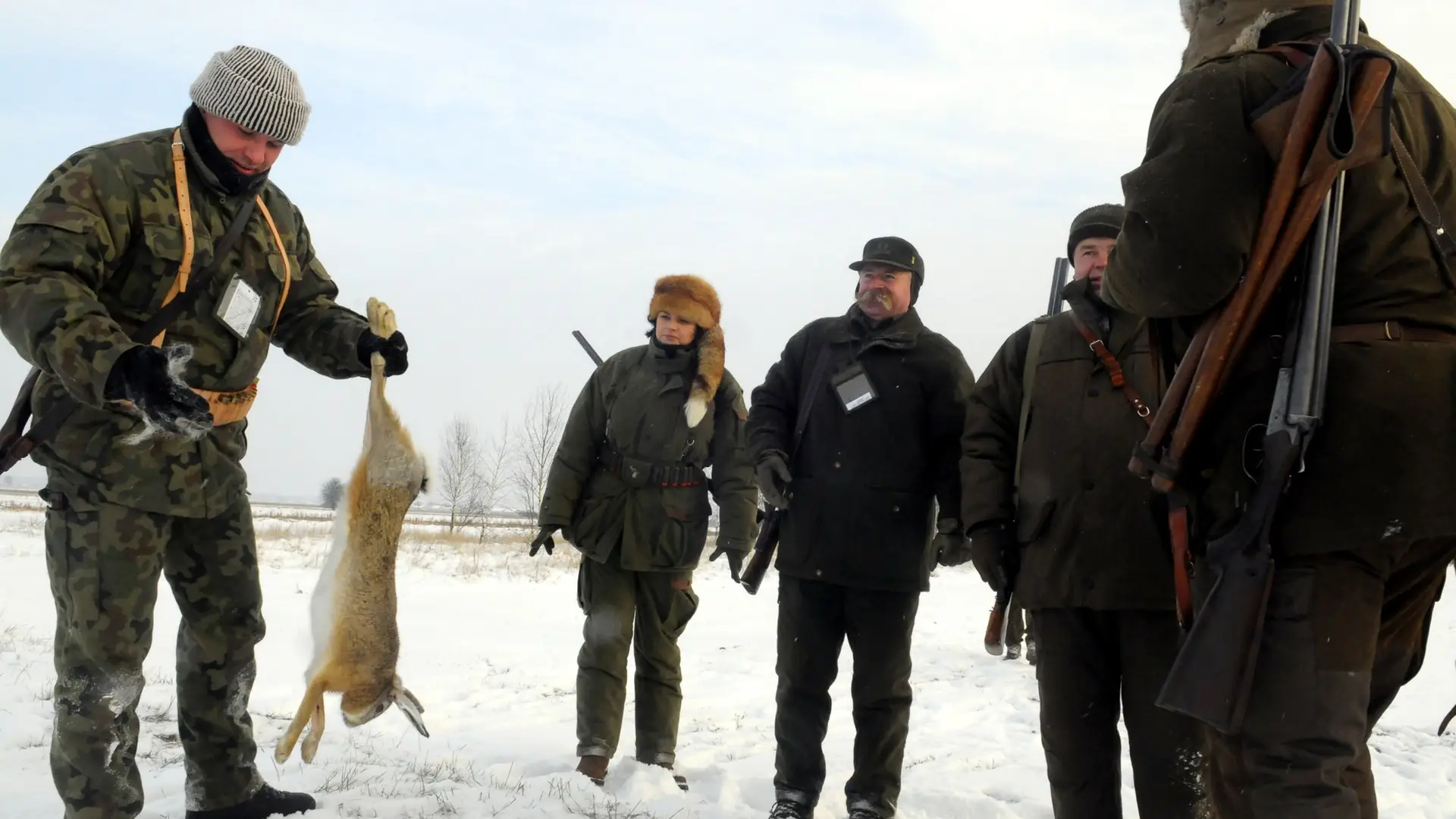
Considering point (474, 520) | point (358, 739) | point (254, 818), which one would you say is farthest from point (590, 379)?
point (474, 520)

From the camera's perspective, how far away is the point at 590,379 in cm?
507

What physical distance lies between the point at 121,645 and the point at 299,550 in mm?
14108

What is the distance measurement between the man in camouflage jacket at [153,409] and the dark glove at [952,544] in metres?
2.01

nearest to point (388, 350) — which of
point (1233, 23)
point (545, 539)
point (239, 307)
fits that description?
point (239, 307)

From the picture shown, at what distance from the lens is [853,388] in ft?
13.6

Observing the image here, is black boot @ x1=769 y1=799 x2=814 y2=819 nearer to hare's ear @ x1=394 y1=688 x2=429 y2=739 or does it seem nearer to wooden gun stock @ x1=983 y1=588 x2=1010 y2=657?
wooden gun stock @ x1=983 y1=588 x2=1010 y2=657

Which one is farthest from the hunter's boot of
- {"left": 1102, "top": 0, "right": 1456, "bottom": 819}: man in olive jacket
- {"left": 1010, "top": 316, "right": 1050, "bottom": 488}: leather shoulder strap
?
{"left": 1102, "top": 0, "right": 1456, "bottom": 819}: man in olive jacket

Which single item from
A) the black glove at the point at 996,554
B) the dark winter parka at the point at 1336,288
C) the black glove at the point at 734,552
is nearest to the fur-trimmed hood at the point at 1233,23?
the dark winter parka at the point at 1336,288

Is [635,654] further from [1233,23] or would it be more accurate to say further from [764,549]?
[1233,23]

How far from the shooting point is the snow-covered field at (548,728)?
150 inches

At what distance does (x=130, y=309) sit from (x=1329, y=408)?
292cm

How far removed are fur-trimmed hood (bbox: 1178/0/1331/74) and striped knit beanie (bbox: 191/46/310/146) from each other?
2.36m

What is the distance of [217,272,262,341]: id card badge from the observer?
3.06 meters

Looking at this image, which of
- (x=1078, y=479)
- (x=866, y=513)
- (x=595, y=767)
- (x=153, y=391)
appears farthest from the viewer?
(x=595, y=767)
